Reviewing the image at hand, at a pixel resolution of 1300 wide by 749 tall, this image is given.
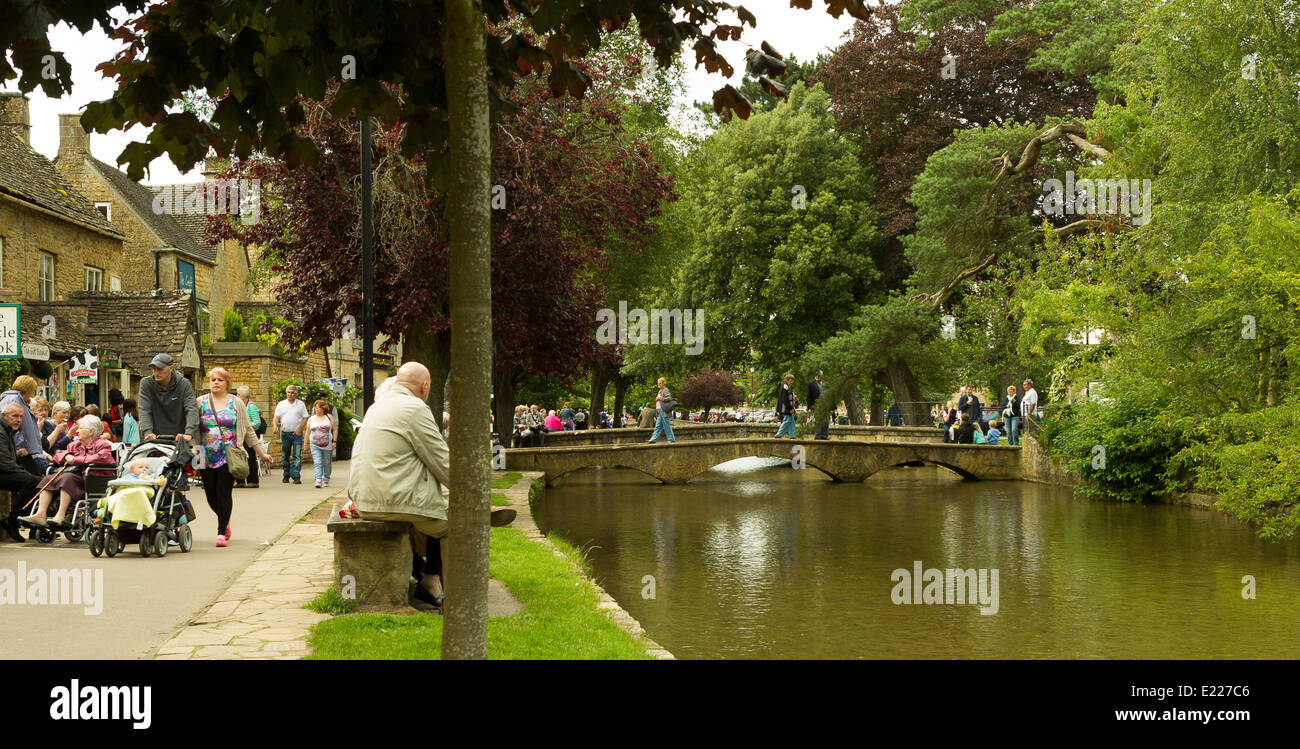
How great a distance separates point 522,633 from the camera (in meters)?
7.44

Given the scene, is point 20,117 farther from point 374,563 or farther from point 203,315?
point 374,563

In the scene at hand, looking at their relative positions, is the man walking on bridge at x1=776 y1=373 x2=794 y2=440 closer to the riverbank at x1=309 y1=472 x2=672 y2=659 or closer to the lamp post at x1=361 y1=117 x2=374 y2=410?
the lamp post at x1=361 y1=117 x2=374 y2=410

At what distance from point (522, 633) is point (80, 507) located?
722cm

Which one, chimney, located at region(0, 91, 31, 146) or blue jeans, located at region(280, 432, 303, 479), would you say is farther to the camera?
chimney, located at region(0, 91, 31, 146)

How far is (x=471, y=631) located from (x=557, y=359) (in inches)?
608

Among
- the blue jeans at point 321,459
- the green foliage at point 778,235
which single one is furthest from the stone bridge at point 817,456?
the blue jeans at point 321,459

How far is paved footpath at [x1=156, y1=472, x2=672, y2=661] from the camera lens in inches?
265

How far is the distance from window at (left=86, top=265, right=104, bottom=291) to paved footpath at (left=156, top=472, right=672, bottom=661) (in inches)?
853

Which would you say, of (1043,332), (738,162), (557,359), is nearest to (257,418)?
(557,359)

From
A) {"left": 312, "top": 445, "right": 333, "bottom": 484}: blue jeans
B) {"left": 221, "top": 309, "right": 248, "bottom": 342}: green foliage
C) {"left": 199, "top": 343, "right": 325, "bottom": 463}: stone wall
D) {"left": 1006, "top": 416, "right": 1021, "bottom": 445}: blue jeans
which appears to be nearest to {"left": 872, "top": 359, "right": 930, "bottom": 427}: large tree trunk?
{"left": 1006, "top": 416, "right": 1021, "bottom": 445}: blue jeans

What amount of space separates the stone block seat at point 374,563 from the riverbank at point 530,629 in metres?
0.48

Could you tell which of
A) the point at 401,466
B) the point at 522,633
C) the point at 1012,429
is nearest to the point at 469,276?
the point at 401,466
